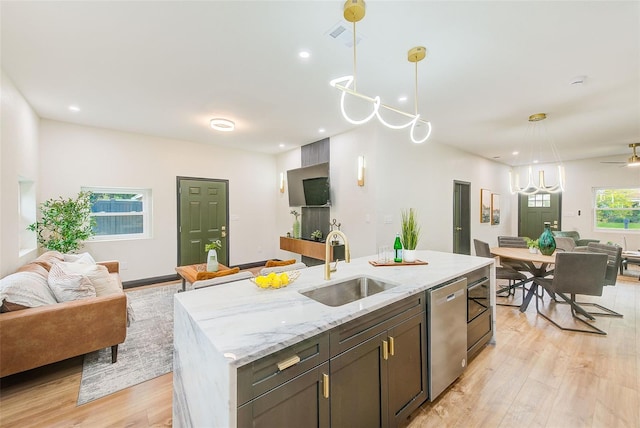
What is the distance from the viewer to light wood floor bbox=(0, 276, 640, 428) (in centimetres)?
180

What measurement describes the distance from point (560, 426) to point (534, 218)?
7.66 metres

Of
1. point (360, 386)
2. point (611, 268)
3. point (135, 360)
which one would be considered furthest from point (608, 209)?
point (135, 360)

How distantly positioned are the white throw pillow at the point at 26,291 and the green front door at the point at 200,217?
299 cm

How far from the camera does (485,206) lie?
675 cm

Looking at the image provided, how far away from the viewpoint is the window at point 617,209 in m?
6.30

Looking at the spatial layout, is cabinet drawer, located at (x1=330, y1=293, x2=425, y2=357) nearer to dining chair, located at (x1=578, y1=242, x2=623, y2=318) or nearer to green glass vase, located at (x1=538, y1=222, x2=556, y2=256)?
green glass vase, located at (x1=538, y1=222, x2=556, y2=256)

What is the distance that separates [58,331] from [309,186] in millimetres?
3965

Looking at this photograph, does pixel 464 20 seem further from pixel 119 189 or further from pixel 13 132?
pixel 119 189

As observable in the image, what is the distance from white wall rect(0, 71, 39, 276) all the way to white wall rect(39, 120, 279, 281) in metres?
0.82

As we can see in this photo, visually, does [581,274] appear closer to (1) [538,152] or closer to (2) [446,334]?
(2) [446,334]

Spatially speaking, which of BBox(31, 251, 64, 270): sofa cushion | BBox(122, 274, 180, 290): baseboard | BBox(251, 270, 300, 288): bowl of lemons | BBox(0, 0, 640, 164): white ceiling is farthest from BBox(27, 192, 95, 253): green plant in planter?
BBox(251, 270, 300, 288): bowl of lemons

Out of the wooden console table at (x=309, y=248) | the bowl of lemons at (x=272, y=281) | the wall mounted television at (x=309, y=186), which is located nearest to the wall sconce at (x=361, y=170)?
the wall mounted television at (x=309, y=186)

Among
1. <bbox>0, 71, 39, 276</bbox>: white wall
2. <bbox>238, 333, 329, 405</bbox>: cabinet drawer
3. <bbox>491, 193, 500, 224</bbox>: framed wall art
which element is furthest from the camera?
<bbox>491, 193, 500, 224</bbox>: framed wall art

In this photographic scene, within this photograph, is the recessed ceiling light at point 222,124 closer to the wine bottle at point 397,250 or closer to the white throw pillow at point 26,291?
the white throw pillow at point 26,291
